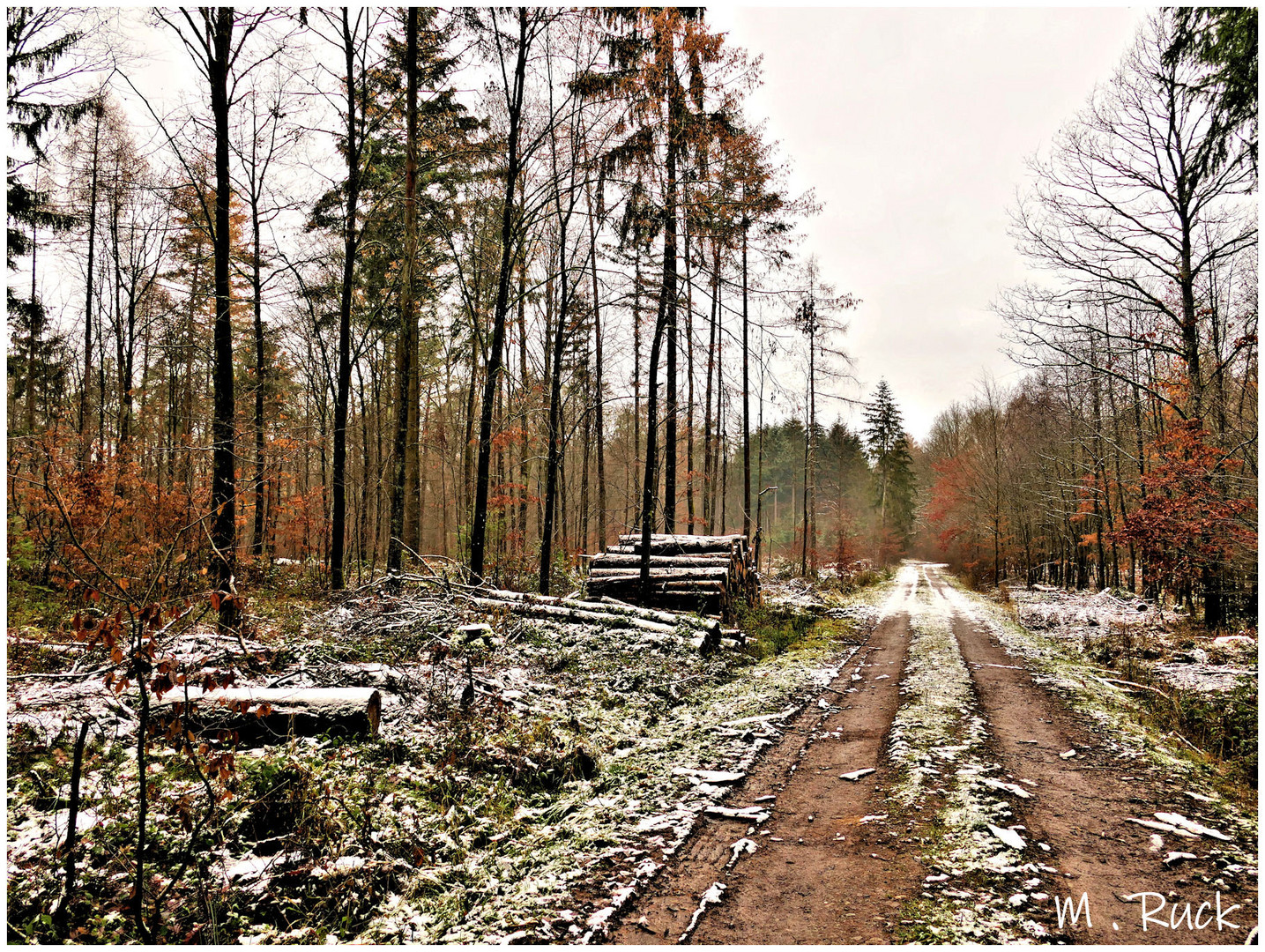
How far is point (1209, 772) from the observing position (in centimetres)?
495

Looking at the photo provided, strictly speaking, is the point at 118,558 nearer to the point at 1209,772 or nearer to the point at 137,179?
the point at 137,179

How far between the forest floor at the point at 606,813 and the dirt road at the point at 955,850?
21 mm

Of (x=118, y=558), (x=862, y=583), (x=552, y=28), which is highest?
(x=552, y=28)

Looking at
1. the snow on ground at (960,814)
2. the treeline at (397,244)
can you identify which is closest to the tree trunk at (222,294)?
the treeline at (397,244)

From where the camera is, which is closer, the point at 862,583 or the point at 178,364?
the point at 178,364

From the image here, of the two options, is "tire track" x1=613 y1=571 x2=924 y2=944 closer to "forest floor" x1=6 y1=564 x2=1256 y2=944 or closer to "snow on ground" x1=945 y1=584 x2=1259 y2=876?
"forest floor" x1=6 y1=564 x2=1256 y2=944

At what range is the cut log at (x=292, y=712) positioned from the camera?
453 centimetres

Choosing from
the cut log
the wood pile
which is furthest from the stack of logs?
the cut log

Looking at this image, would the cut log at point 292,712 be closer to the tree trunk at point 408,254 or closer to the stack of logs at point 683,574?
the tree trunk at point 408,254

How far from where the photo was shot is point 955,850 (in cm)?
365

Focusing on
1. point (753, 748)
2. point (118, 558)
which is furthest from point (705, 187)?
point (118, 558)

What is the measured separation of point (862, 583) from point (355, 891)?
27737mm

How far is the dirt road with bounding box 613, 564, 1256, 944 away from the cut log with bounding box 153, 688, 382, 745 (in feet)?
9.67

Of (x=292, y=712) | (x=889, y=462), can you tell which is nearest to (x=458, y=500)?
(x=292, y=712)
